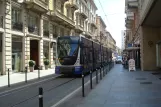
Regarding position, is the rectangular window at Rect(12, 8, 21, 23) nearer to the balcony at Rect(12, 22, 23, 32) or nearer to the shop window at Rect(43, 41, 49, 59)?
the balcony at Rect(12, 22, 23, 32)

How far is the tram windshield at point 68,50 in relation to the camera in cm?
2186

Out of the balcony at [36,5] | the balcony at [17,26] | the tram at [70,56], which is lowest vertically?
the tram at [70,56]

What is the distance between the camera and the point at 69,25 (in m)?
47.1

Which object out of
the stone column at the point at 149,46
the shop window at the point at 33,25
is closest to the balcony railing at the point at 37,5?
the shop window at the point at 33,25

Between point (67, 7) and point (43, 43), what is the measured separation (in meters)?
15.8

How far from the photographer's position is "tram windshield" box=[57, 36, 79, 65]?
2186 centimetres

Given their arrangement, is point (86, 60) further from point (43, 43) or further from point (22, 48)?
point (43, 43)

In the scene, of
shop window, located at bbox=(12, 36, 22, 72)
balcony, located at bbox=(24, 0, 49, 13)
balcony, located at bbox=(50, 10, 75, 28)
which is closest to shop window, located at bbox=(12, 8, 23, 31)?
shop window, located at bbox=(12, 36, 22, 72)

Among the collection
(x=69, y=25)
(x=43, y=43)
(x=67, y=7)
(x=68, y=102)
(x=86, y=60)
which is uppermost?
(x=67, y=7)

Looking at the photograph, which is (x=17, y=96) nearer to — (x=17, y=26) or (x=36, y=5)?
(x=17, y=26)

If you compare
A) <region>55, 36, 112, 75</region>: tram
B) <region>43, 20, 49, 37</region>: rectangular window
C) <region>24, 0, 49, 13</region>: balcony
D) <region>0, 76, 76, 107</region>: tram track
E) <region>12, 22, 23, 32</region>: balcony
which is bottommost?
<region>0, 76, 76, 107</region>: tram track

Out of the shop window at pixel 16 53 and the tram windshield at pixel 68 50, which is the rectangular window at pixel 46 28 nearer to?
the shop window at pixel 16 53

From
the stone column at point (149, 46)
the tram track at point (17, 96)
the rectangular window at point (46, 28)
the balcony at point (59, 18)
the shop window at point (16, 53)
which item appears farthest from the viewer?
the balcony at point (59, 18)

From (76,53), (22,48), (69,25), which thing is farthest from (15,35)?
(69,25)
